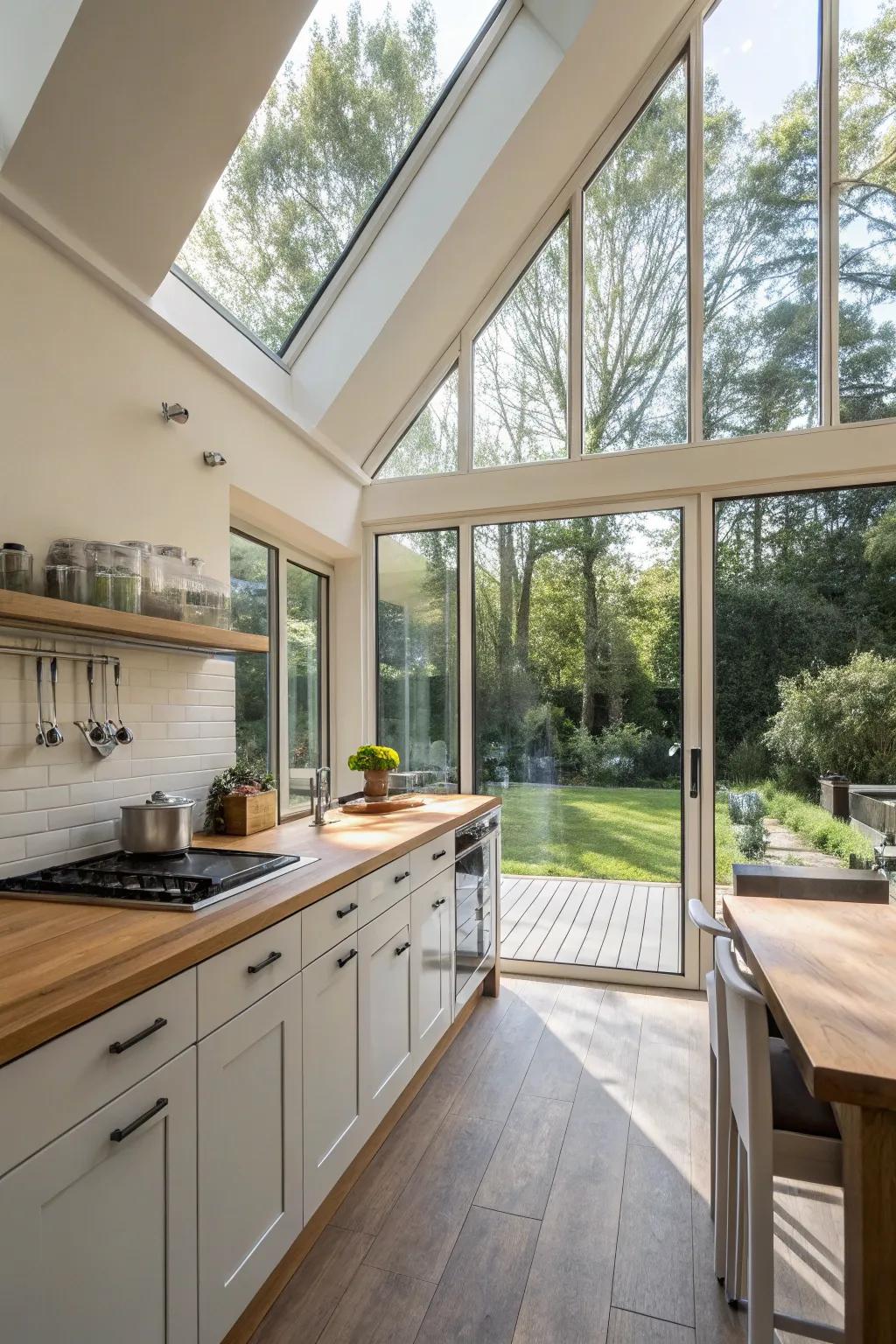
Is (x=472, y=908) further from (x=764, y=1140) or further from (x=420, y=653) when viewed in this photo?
(x=764, y=1140)

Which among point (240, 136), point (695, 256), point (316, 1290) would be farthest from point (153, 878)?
point (695, 256)

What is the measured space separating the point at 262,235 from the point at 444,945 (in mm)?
2849

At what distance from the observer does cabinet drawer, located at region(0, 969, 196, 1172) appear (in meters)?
1.00

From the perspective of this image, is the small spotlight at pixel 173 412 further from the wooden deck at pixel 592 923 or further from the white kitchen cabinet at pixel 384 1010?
the wooden deck at pixel 592 923

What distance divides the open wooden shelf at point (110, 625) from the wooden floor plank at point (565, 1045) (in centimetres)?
189

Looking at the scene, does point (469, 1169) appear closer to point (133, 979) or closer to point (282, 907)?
point (282, 907)

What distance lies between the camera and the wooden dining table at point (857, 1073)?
119cm

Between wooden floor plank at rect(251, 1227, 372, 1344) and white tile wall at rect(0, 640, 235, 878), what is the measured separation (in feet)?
3.89

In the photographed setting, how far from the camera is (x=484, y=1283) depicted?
1771mm

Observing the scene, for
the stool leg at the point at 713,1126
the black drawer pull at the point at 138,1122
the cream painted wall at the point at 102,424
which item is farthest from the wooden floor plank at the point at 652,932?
the black drawer pull at the point at 138,1122

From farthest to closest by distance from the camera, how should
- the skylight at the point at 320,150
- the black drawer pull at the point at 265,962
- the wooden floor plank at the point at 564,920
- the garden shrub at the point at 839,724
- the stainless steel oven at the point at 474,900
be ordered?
the wooden floor plank at the point at 564,920
the garden shrub at the point at 839,724
the stainless steel oven at the point at 474,900
the skylight at the point at 320,150
the black drawer pull at the point at 265,962

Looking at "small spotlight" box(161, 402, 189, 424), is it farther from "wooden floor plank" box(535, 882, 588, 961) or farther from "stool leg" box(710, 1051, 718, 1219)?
"wooden floor plank" box(535, 882, 588, 961)

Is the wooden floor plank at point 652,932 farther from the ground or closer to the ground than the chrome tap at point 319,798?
closer to the ground

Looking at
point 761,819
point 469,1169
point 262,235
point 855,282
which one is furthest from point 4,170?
point 761,819
